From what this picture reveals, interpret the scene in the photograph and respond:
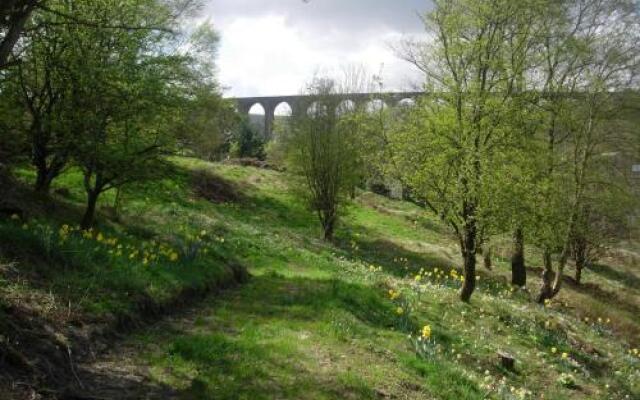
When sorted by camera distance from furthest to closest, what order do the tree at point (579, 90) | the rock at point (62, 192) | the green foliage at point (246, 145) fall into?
1. the green foliage at point (246, 145)
2. the tree at point (579, 90)
3. the rock at point (62, 192)

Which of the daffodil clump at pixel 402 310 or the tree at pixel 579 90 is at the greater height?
the tree at pixel 579 90

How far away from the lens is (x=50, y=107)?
13.3m

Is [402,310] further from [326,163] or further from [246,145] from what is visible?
[246,145]

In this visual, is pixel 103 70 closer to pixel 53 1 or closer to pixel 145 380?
pixel 53 1

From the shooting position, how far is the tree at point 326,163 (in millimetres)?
28203

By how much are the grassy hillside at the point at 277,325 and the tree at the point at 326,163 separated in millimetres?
7795

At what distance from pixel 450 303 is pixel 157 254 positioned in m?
7.57

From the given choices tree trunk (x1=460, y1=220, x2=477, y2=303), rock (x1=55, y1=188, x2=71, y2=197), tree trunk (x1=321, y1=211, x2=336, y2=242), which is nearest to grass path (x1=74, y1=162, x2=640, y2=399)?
tree trunk (x1=460, y1=220, x2=477, y2=303)

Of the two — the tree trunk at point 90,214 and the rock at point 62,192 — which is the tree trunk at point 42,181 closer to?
the tree trunk at point 90,214

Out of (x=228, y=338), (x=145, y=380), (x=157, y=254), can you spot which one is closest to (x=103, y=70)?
(x=157, y=254)

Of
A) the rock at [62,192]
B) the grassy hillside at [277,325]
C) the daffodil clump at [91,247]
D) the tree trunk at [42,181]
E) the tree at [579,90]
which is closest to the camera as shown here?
the grassy hillside at [277,325]

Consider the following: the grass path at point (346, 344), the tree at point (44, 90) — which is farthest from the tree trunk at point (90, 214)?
the grass path at point (346, 344)

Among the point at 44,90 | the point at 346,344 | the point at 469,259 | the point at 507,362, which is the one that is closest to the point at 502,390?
the point at 346,344

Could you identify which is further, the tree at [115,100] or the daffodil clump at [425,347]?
the tree at [115,100]
